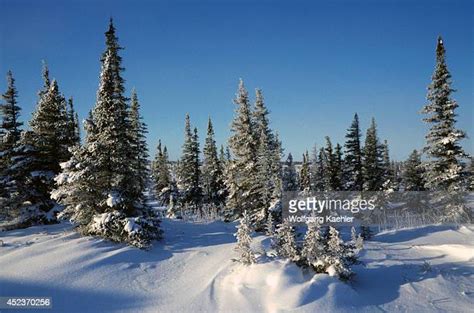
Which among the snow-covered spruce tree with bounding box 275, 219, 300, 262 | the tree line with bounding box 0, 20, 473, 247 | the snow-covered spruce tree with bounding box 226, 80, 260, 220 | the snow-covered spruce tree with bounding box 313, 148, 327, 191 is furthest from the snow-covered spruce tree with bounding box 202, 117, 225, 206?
the snow-covered spruce tree with bounding box 275, 219, 300, 262

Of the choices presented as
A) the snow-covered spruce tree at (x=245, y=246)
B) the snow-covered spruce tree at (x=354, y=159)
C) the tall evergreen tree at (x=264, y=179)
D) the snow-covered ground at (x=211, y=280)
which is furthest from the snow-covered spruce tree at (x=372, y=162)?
the snow-covered spruce tree at (x=245, y=246)

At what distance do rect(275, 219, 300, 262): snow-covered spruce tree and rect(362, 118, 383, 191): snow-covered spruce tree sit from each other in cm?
2984

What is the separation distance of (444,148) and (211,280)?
2080cm

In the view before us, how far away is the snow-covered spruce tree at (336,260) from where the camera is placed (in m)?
9.23

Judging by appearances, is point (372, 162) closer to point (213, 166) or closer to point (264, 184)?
point (213, 166)

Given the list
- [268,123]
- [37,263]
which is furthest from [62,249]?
A: [268,123]

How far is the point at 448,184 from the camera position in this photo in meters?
24.4

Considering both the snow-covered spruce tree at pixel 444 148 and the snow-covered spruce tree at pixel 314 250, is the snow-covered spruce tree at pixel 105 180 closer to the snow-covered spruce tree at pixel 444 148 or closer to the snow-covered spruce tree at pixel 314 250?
the snow-covered spruce tree at pixel 314 250

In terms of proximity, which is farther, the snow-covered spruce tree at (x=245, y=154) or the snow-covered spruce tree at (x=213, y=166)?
the snow-covered spruce tree at (x=213, y=166)

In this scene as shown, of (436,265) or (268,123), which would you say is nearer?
(436,265)

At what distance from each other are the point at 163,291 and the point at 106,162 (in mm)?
6569

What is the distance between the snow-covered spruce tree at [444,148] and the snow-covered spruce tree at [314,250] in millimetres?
18172

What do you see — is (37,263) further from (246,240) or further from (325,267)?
(325,267)

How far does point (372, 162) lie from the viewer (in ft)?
125
